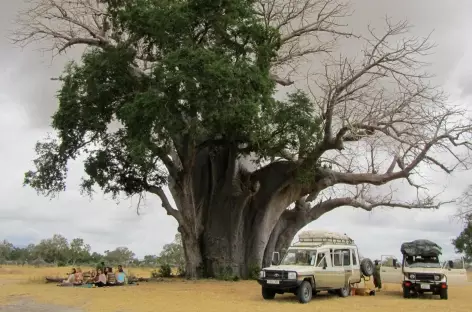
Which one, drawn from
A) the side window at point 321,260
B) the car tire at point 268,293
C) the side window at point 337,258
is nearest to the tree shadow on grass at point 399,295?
the side window at point 337,258

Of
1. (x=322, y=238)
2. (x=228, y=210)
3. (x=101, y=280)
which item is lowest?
(x=101, y=280)

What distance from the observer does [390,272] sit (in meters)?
19.6

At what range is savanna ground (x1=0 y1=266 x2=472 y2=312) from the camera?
15.2m

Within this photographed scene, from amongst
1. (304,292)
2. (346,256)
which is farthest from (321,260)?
(346,256)

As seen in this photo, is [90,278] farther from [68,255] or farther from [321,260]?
[68,255]

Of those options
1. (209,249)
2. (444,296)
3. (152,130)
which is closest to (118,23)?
(152,130)

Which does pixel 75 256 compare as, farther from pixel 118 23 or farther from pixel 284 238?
pixel 118 23

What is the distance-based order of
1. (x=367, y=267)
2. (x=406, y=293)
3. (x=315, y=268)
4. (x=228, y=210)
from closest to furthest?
(x=315, y=268)
(x=406, y=293)
(x=367, y=267)
(x=228, y=210)

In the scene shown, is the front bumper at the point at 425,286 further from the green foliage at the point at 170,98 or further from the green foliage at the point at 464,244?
the green foliage at the point at 464,244

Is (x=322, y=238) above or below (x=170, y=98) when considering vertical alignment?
below

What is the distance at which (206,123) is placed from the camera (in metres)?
21.3

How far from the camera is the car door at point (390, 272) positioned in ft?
63.6

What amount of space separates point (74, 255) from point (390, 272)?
2040 inches

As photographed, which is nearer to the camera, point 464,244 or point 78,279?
point 78,279
